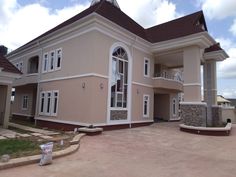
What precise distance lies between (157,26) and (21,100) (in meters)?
15.0

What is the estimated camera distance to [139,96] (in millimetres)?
15430

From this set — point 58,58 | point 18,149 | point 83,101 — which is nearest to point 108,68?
point 83,101

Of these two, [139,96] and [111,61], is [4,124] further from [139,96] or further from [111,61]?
[139,96]

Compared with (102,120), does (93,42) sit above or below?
above


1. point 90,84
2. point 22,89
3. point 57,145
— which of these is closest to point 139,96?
point 90,84

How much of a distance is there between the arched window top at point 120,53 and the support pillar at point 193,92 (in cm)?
427

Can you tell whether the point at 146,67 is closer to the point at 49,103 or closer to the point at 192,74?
the point at 192,74

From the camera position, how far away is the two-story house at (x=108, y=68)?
40.3 feet

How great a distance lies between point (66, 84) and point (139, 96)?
531 cm

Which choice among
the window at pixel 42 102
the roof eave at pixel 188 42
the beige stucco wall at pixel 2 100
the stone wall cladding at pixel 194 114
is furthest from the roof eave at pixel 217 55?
the beige stucco wall at pixel 2 100

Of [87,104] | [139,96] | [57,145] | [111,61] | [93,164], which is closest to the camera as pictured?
[93,164]

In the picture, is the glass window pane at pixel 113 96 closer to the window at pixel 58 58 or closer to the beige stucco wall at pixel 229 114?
the window at pixel 58 58

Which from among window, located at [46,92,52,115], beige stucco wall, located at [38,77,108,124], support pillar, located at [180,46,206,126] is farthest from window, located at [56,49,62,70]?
support pillar, located at [180,46,206,126]

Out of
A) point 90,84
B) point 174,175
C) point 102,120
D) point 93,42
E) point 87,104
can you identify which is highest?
point 93,42
